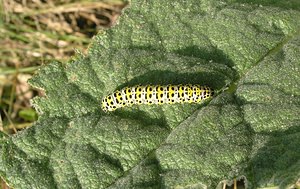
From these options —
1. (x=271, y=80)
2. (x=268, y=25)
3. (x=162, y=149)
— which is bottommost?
(x=162, y=149)

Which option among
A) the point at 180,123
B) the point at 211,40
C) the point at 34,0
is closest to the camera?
the point at 180,123

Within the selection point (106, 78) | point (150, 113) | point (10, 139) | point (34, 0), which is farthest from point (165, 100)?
point (34, 0)

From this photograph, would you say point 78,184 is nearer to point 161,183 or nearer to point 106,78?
point 161,183

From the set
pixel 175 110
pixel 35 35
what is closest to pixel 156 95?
pixel 175 110

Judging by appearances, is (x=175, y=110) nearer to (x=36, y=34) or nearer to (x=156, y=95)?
(x=156, y=95)

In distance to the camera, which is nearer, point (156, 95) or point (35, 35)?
point (156, 95)

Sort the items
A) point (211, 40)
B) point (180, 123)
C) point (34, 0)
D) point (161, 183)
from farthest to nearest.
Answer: point (34, 0)
point (211, 40)
point (180, 123)
point (161, 183)
